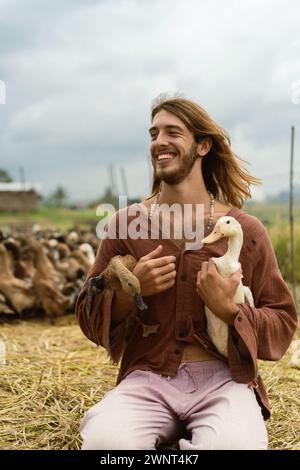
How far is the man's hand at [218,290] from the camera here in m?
2.74

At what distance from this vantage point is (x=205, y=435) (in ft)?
8.74

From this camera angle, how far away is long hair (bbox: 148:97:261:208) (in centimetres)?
314

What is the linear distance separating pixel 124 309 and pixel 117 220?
45 centimetres

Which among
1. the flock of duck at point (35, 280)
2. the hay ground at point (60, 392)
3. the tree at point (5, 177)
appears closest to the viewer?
the hay ground at point (60, 392)

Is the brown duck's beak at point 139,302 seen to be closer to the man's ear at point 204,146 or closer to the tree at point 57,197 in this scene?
the man's ear at point 204,146

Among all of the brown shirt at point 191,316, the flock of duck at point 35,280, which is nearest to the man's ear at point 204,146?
the brown shirt at point 191,316

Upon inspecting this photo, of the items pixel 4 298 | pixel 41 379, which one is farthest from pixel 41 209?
pixel 41 379

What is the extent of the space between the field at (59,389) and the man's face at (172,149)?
4.30 feet

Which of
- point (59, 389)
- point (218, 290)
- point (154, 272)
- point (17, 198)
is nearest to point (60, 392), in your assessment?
point (59, 389)

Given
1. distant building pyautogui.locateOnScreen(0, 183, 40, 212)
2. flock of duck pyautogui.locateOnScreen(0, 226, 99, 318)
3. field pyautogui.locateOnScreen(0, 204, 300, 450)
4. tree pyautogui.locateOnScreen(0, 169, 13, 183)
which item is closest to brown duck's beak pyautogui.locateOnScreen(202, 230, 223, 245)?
field pyautogui.locateOnScreen(0, 204, 300, 450)

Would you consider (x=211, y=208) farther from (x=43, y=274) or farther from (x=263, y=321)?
(x=43, y=274)

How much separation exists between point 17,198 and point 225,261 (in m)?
31.6

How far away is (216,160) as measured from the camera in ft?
11.0
